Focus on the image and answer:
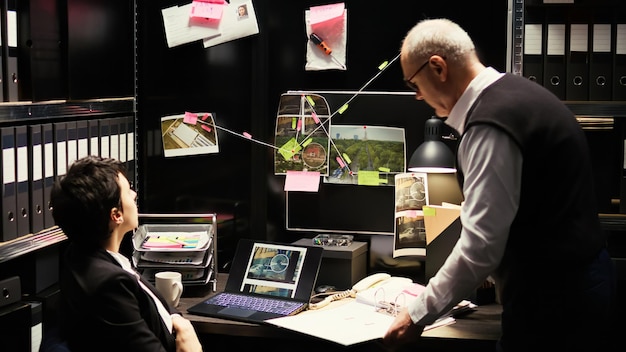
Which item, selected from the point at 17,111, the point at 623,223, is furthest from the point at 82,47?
the point at 623,223

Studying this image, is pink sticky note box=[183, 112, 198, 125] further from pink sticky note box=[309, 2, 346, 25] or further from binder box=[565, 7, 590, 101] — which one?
binder box=[565, 7, 590, 101]

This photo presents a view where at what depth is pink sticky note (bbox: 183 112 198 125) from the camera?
3.10 meters

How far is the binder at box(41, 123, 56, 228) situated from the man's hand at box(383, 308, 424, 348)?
1089 mm

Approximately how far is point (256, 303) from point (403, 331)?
643 millimetres

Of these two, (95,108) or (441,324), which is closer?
(441,324)

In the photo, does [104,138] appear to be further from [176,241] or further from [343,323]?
[343,323]

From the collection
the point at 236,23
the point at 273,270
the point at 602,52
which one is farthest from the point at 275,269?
the point at 602,52

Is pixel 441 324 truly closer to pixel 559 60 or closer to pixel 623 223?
pixel 623 223

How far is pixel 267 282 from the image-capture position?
267 centimetres

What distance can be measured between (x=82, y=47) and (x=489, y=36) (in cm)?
141

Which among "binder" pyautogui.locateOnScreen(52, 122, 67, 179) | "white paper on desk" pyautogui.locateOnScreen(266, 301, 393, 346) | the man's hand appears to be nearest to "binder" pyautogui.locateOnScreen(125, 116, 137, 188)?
"binder" pyautogui.locateOnScreen(52, 122, 67, 179)

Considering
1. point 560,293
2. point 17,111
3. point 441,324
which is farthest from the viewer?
point 441,324

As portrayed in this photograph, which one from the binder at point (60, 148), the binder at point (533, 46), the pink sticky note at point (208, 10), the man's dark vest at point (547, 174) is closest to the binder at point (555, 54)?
the binder at point (533, 46)

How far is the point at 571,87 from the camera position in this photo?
2607mm
